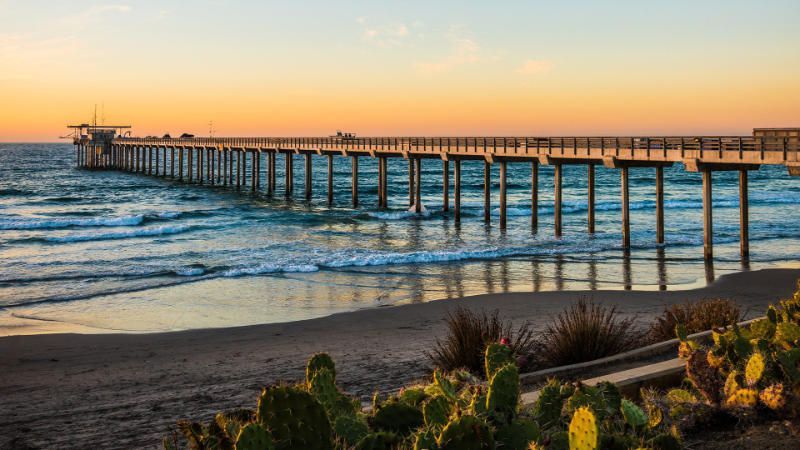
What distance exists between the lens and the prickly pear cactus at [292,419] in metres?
4.18

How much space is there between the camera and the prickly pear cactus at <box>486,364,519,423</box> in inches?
206

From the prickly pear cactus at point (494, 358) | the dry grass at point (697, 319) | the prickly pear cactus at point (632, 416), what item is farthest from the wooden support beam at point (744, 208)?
the prickly pear cactus at point (632, 416)

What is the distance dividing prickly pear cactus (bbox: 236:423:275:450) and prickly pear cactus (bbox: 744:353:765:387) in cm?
540

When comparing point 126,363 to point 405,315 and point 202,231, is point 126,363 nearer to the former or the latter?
point 405,315

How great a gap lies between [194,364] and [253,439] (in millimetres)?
10483

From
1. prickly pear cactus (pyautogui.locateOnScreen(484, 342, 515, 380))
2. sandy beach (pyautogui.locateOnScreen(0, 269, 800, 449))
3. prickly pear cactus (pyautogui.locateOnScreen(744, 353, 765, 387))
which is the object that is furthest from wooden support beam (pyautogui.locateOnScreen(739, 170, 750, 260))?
prickly pear cactus (pyautogui.locateOnScreen(484, 342, 515, 380))

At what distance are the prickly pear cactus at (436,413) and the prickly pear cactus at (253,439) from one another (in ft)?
5.04

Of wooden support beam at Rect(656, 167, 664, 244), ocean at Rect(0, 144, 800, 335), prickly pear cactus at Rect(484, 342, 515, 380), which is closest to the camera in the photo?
prickly pear cactus at Rect(484, 342, 515, 380)

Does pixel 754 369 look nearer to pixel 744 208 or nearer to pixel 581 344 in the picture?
pixel 581 344

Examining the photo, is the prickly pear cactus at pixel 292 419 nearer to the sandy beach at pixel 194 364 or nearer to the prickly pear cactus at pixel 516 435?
the prickly pear cactus at pixel 516 435

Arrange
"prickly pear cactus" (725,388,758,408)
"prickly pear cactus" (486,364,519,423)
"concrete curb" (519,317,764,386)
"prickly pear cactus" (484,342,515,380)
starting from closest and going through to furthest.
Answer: "prickly pear cactus" (486,364,519,423)
"prickly pear cactus" (484,342,515,380)
"prickly pear cactus" (725,388,758,408)
"concrete curb" (519,317,764,386)

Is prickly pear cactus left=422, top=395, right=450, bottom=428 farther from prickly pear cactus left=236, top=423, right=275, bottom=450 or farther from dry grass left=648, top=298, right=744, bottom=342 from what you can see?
dry grass left=648, top=298, right=744, bottom=342

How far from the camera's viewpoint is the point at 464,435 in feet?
14.4

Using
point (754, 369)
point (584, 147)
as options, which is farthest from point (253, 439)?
point (584, 147)
